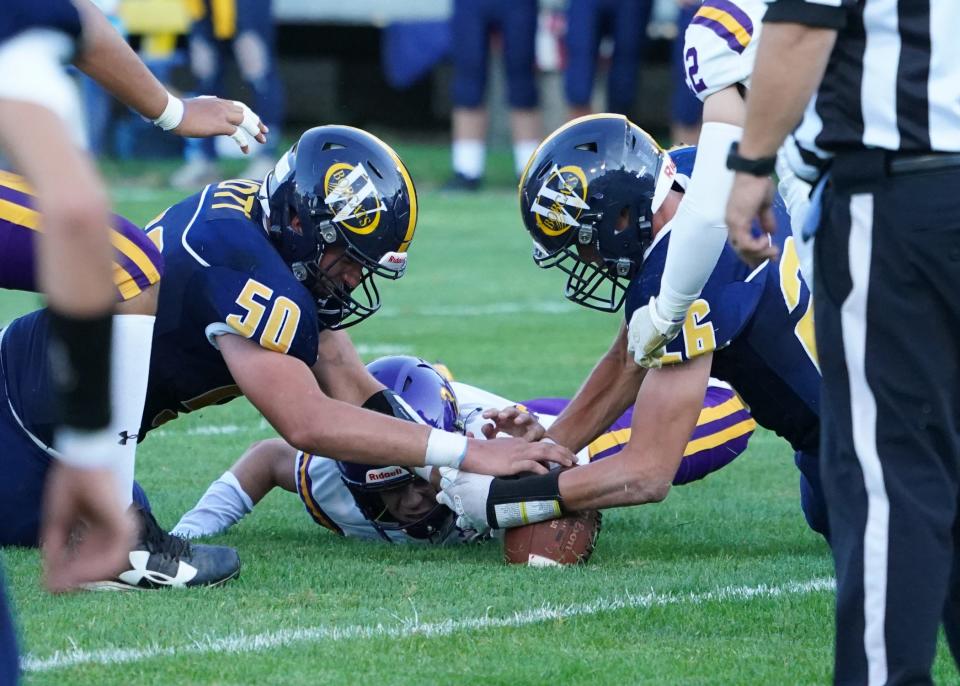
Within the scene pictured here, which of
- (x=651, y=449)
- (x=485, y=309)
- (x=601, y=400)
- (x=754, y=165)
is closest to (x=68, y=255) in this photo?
(x=754, y=165)

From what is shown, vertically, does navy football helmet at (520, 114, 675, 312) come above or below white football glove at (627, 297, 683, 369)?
above

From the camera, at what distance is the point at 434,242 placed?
1122cm

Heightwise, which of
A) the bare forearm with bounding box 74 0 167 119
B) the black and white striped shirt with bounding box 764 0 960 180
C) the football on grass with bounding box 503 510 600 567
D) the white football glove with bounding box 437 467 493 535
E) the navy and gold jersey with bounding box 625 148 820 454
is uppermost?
the black and white striped shirt with bounding box 764 0 960 180

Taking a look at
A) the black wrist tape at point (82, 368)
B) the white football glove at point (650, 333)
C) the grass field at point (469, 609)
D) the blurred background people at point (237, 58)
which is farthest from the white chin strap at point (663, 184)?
the blurred background people at point (237, 58)

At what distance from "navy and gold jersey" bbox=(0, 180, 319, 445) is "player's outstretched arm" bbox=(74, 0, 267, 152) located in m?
0.20

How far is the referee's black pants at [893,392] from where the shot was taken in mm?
2498

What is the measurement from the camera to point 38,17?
2.08 metres

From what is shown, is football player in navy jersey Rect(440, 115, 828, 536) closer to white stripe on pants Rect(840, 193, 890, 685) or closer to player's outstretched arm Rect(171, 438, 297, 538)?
player's outstretched arm Rect(171, 438, 297, 538)

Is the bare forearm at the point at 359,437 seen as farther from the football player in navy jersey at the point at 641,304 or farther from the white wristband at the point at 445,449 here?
the football player in navy jersey at the point at 641,304

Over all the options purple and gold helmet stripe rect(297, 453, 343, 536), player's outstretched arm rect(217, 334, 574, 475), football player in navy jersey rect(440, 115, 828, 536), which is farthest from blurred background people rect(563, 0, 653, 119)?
player's outstretched arm rect(217, 334, 574, 475)

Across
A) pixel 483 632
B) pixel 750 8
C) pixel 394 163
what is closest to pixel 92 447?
pixel 483 632

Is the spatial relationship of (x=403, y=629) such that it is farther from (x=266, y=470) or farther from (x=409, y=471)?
(x=266, y=470)

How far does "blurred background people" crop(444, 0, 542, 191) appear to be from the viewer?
1302 cm

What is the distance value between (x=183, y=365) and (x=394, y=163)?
75 cm
